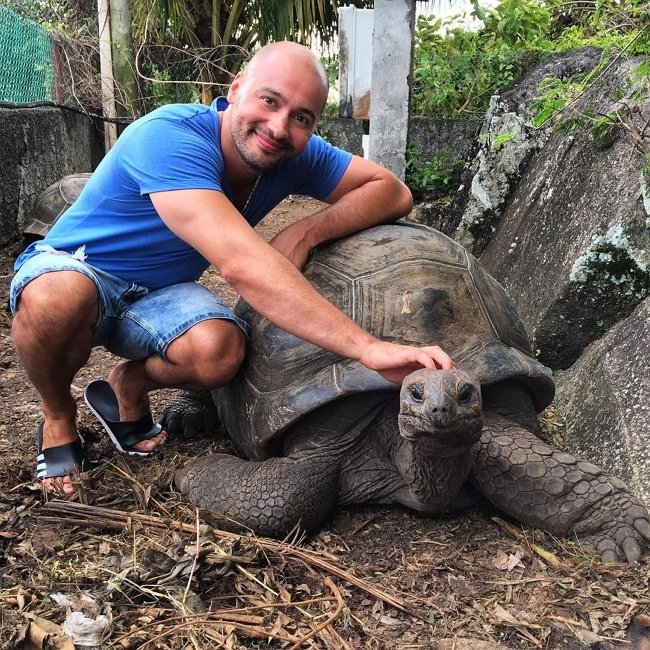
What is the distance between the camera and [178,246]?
264 centimetres

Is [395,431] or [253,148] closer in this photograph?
[395,431]

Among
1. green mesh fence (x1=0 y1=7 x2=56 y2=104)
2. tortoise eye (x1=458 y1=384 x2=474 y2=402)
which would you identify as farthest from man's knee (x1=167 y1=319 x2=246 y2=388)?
green mesh fence (x1=0 y1=7 x2=56 y2=104)

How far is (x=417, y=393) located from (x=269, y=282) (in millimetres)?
540

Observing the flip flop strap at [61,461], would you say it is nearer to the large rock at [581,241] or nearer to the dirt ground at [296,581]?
the dirt ground at [296,581]

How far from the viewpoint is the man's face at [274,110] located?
2391 millimetres

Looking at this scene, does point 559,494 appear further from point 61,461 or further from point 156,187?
point 61,461

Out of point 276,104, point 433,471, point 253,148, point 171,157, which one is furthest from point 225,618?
point 276,104

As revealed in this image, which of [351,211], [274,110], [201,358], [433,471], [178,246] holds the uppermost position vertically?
[274,110]

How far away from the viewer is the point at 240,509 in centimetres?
223

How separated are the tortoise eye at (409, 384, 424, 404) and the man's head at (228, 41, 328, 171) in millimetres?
1043

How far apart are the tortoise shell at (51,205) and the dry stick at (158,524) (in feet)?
10.6

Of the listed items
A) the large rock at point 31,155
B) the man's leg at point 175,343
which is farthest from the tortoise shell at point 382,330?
the large rock at point 31,155

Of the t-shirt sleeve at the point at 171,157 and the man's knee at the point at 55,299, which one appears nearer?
the t-shirt sleeve at the point at 171,157

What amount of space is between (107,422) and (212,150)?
3.63 ft
